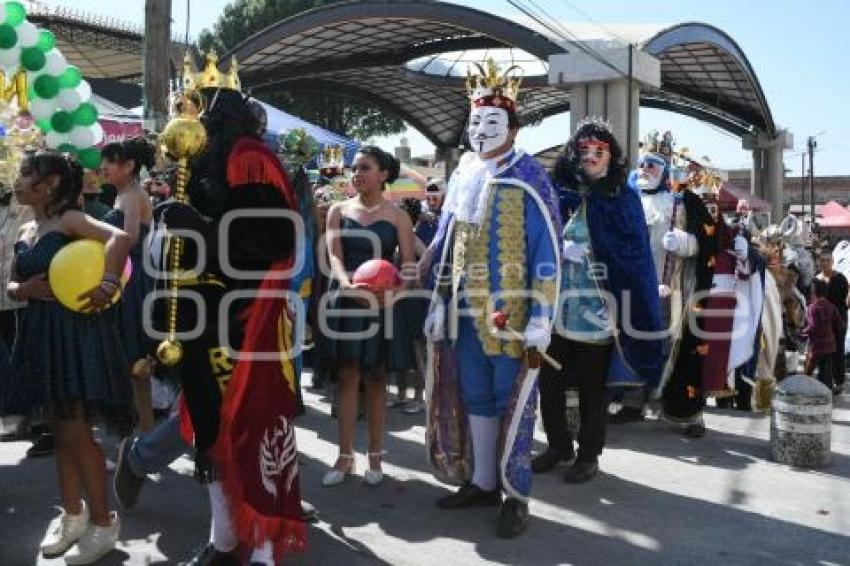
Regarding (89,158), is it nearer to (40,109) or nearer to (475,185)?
(40,109)

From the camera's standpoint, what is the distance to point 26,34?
18.1ft

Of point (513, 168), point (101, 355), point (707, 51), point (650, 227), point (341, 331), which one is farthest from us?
point (707, 51)

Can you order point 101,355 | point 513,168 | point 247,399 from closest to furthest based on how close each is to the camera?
point 247,399 → point 101,355 → point 513,168

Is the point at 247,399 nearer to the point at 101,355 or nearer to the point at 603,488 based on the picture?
the point at 101,355

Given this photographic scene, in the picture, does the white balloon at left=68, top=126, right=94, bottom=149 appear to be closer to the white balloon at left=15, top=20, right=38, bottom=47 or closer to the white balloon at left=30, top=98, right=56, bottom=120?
the white balloon at left=30, top=98, right=56, bottom=120

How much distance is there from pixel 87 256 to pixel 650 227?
4049mm

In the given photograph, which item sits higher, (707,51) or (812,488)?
(707,51)

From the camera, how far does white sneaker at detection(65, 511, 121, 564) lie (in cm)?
351

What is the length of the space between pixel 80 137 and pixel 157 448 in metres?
2.54

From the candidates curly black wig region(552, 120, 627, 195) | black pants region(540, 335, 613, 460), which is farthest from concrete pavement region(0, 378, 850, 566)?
curly black wig region(552, 120, 627, 195)

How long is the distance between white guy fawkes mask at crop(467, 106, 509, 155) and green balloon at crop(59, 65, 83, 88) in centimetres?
313

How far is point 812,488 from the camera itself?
4.76 metres

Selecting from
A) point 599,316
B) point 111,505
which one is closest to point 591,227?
point 599,316

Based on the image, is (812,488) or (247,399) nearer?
(247,399)
